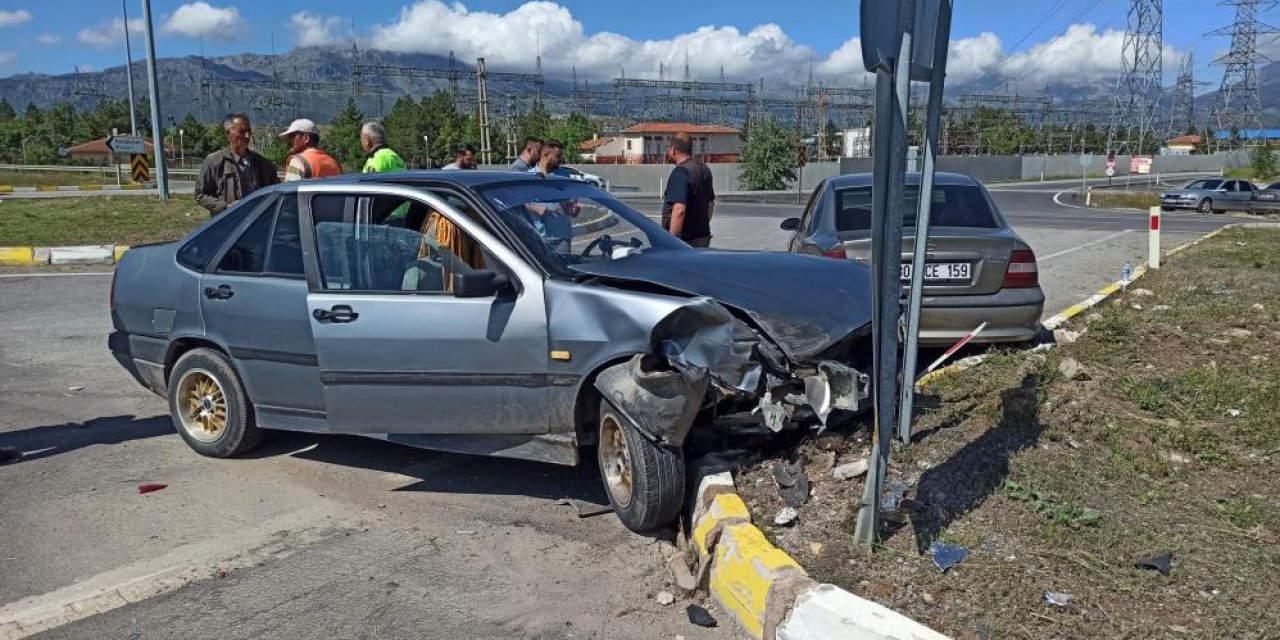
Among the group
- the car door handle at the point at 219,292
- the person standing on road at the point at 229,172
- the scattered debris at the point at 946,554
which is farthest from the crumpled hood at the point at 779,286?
the person standing on road at the point at 229,172

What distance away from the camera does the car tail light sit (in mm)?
6875

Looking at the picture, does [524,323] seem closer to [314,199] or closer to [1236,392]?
[314,199]

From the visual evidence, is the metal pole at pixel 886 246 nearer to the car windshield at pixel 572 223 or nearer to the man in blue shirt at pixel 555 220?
the car windshield at pixel 572 223

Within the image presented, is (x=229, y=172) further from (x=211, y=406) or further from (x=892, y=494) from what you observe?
(x=892, y=494)

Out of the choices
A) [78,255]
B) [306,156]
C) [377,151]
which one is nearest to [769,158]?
[78,255]

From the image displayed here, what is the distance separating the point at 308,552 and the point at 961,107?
4418 inches

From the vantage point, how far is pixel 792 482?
166 inches

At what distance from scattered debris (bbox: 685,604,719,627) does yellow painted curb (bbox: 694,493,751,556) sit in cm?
26

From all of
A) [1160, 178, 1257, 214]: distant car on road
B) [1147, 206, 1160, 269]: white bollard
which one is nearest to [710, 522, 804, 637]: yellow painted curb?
[1147, 206, 1160, 269]: white bollard

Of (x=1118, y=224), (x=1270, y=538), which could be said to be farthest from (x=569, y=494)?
(x=1118, y=224)

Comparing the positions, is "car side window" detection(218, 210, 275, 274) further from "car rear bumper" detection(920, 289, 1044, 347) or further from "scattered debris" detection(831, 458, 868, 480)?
"car rear bumper" detection(920, 289, 1044, 347)

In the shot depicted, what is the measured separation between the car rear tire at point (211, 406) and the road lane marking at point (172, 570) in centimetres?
95

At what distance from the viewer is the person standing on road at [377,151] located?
776 cm

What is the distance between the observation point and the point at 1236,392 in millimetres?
5480
